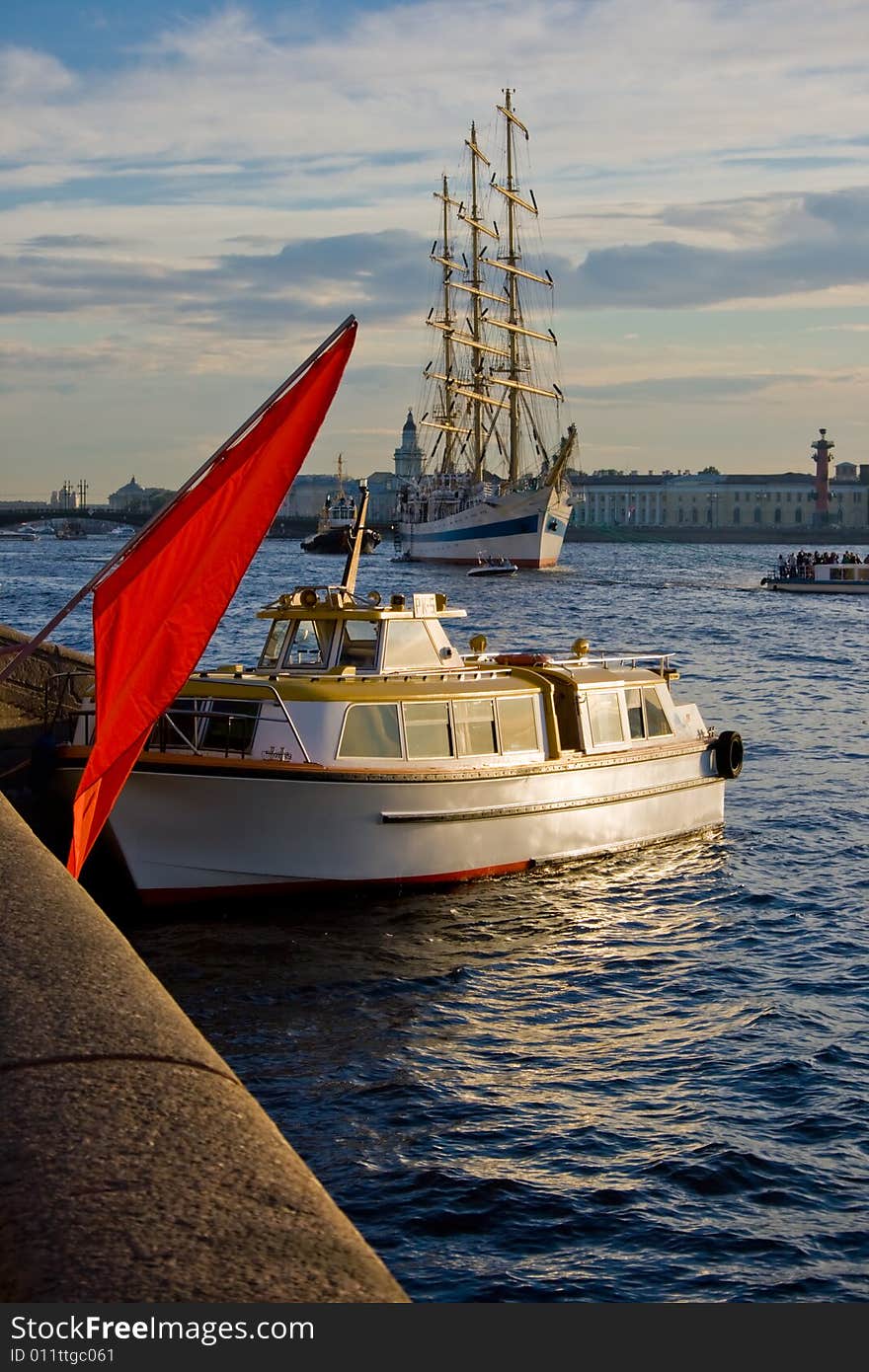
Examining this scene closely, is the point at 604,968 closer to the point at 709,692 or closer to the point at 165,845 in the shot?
the point at 165,845

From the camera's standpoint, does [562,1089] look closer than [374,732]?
Yes

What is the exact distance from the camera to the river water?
9328mm

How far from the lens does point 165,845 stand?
634 inches

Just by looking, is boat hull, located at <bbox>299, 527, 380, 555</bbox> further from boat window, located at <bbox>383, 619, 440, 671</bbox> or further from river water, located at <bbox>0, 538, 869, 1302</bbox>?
river water, located at <bbox>0, 538, 869, 1302</bbox>

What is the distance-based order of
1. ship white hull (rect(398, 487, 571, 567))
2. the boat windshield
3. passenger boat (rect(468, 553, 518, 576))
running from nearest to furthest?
1. the boat windshield
2. passenger boat (rect(468, 553, 518, 576))
3. ship white hull (rect(398, 487, 571, 567))

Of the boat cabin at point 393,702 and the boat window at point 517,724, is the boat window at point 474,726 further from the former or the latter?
the boat window at point 517,724

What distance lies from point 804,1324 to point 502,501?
12028 centimetres

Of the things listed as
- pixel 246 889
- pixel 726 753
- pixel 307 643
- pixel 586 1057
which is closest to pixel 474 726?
pixel 307 643

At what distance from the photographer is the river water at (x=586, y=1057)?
9328 millimetres

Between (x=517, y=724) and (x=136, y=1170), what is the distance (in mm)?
13873

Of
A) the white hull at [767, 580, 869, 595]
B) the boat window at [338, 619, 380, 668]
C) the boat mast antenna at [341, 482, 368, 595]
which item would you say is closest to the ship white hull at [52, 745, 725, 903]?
the boat window at [338, 619, 380, 668]

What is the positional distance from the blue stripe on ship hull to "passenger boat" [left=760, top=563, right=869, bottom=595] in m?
29.8

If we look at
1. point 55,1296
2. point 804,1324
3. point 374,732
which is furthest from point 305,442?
point 55,1296

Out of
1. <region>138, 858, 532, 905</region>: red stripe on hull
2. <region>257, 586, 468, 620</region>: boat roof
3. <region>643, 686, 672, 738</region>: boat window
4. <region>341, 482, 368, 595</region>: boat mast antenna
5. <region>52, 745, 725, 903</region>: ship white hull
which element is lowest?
<region>138, 858, 532, 905</region>: red stripe on hull
